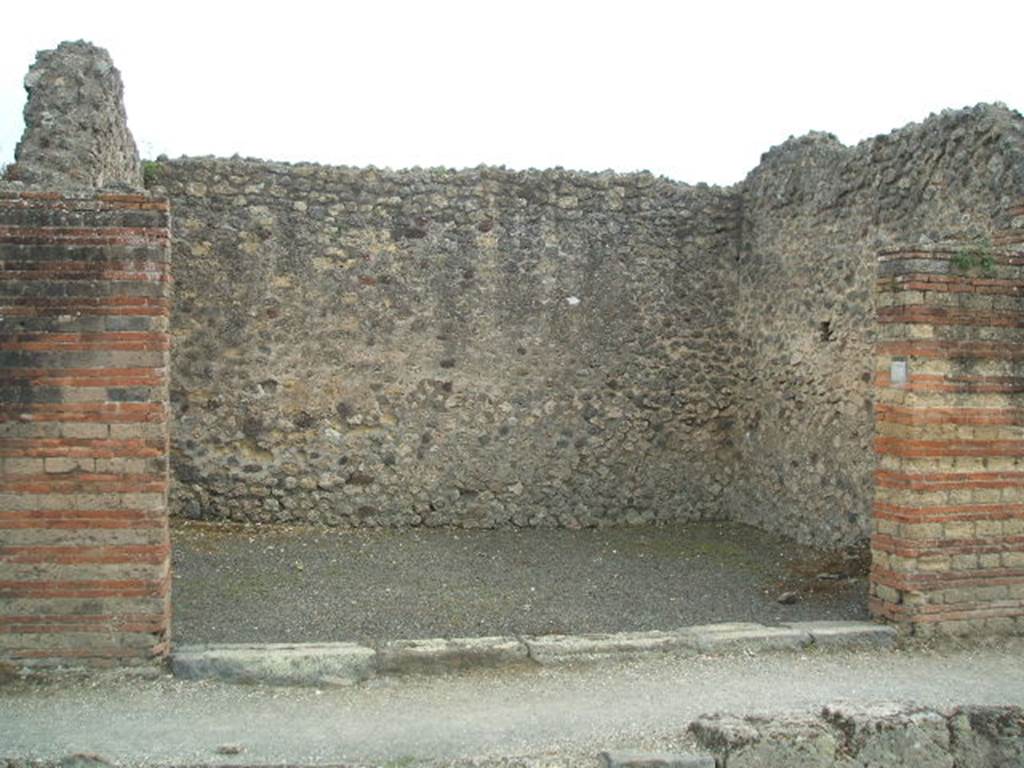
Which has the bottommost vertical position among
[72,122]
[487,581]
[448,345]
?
[487,581]

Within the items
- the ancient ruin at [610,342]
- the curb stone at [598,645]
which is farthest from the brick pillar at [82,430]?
the curb stone at [598,645]

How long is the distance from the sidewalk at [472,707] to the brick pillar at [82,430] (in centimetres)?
34

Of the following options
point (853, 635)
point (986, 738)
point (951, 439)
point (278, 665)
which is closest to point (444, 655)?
point (278, 665)

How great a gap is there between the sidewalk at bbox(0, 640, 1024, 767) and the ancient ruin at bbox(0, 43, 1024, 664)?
2.90 feet

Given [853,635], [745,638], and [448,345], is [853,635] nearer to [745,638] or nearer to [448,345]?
[745,638]

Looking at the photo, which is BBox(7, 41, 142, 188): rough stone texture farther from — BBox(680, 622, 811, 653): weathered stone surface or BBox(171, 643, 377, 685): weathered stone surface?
BBox(680, 622, 811, 653): weathered stone surface

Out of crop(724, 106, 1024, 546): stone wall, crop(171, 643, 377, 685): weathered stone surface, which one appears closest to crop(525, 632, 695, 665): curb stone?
crop(171, 643, 377, 685): weathered stone surface

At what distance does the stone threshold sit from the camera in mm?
5066

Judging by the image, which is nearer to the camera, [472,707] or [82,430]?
[472,707]

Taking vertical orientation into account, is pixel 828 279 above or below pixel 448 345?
above

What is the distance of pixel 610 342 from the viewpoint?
983 cm

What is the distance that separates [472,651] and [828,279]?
518 centimetres

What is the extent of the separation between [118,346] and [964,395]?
4.90 meters

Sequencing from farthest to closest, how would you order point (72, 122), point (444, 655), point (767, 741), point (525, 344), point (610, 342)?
point (610, 342)
point (525, 344)
point (72, 122)
point (444, 655)
point (767, 741)
